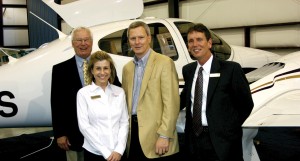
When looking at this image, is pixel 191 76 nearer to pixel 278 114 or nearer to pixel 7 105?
pixel 278 114

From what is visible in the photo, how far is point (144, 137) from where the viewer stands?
2600mm

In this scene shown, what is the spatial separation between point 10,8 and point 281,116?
23499 millimetres

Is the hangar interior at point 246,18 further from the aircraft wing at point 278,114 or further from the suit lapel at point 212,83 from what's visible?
the suit lapel at point 212,83

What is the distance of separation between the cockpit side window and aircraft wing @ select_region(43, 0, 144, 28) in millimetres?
424

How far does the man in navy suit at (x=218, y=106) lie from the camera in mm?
2527

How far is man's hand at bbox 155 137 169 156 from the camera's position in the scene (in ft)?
8.43

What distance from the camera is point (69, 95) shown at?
313cm

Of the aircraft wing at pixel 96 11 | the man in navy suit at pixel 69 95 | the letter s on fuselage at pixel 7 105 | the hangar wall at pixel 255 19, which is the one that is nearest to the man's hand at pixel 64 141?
the man in navy suit at pixel 69 95

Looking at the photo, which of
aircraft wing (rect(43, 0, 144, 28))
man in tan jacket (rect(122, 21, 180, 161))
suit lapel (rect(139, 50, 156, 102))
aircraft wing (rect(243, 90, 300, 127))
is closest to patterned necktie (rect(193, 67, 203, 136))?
man in tan jacket (rect(122, 21, 180, 161))

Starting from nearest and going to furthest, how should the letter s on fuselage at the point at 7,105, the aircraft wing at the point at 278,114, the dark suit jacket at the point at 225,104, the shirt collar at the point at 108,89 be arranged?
the dark suit jacket at the point at 225,104
the shirt collar at the point at 108,89
the aircraft wing at the point at 278,114
the letter s on fuselage at the point at 7,105

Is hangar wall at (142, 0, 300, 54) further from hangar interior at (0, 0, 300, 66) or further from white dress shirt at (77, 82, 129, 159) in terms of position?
white dress shirt at (77, 82, 129, 159)

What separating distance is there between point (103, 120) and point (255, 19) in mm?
9356

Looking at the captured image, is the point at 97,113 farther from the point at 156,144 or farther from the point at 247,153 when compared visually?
the point at 247,153

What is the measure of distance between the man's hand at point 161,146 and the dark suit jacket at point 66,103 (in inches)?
32.1
